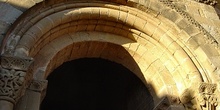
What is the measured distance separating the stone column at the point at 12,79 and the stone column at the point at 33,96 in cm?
18

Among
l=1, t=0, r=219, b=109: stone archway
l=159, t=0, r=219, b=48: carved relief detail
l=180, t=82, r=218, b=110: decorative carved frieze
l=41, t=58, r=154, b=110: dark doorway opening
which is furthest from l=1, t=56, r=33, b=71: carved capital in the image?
l=41, t=58, r=154, b=110: dark doorway opening

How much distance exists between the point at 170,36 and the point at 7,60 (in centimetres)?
287

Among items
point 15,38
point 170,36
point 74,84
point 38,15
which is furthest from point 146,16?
point 74,84

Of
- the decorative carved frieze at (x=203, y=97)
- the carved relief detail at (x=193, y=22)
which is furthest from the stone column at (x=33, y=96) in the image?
the carved relief detail at (x=193, y=22)

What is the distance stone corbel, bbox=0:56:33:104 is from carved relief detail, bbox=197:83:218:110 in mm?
2653

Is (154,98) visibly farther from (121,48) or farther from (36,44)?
(36,44)

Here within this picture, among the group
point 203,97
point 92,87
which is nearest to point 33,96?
point 203,97

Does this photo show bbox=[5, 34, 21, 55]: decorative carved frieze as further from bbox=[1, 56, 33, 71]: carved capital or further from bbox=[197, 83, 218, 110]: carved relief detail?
bbox=[197, 83, 218, 110]: carved relief detail

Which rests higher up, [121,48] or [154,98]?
[121,48]

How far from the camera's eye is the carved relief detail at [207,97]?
6188 millimetres

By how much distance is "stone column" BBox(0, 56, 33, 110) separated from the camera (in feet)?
17.3

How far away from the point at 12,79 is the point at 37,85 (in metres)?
0.60

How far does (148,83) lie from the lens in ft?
23.5

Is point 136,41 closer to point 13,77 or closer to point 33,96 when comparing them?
point 33,96
